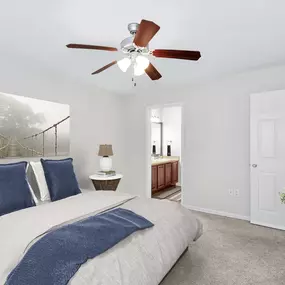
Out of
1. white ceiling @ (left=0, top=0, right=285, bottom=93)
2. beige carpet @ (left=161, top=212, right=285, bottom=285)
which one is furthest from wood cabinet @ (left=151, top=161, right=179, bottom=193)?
white ceiling @ (left=0, top=0, right=285, bottom=93)

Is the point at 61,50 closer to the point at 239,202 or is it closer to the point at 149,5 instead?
the point at 149,5

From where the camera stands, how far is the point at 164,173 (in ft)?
19.3

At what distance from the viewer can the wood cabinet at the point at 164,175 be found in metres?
5.49

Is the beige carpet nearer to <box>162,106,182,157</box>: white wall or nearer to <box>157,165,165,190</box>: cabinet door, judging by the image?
<box>157,165,165,190</box>: cabinet door

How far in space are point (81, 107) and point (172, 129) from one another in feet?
11.2

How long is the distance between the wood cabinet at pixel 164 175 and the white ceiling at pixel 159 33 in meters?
2.86

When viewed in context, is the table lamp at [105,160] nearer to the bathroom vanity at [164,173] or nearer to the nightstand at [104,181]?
the nightstand at [104,181]

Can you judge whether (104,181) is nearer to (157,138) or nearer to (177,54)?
(177,54)

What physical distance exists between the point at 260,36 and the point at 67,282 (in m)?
2.79

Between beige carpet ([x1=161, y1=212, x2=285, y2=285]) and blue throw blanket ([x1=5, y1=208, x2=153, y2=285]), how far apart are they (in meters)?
0.82

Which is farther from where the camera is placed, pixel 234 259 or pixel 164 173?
pixel 164 173

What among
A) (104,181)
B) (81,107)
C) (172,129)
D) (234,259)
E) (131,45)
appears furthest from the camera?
(172,129)

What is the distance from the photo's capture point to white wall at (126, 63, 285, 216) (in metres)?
3.68

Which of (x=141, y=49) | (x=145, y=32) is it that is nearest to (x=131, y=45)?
(x=141, y=49)
